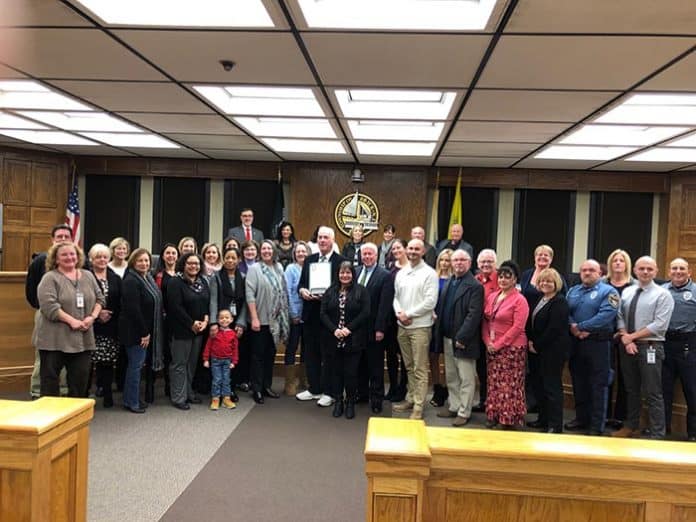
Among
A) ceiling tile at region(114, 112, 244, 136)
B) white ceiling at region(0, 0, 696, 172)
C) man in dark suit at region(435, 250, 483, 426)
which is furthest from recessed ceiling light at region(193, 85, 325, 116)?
man in dark suit at region(435, 250, 483, 426)

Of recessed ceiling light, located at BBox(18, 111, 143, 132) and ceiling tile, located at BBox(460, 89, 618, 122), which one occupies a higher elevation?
recessed ceiling light, located at BBox(18, 111, 143, 132)

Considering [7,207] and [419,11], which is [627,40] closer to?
[419,11]

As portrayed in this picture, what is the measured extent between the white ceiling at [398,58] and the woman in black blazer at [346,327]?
1.49m

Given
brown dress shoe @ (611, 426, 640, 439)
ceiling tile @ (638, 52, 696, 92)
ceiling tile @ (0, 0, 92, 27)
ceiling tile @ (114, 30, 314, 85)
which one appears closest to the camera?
ceiling tile @ (0, 0, 92, 27)

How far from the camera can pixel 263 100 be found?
4539 millimetres

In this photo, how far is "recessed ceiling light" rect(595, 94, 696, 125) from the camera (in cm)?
388

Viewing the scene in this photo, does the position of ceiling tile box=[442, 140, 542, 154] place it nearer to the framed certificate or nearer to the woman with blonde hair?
the woman with blonde hair

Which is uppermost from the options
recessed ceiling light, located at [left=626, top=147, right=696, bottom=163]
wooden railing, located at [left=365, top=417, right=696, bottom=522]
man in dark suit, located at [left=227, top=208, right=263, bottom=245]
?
recessed ceiling light, located at [left=626, top=147, right=696, bottom=163]

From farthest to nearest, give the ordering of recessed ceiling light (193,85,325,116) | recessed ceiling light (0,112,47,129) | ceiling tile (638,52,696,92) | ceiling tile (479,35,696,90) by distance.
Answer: recessed ceiling light (0,112,47,129) → recessed ceiling light (193,85,325,116) → ceiling tile (638,52,696,92) → ceiling tile (479,35,696,90)

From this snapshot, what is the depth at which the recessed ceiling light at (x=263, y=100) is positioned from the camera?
4.12 meters

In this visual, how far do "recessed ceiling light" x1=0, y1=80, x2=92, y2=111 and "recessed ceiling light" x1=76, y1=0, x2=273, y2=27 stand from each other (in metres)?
1.86

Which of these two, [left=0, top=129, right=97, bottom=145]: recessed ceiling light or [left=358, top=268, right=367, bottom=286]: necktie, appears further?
[left=0, top=129, right=97, bottom=145]: recessed ceiling light

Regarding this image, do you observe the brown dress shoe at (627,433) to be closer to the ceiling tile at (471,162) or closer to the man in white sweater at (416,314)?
the man in white sweater at (416,314)

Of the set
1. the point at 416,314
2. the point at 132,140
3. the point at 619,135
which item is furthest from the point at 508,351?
the point at 132,140
